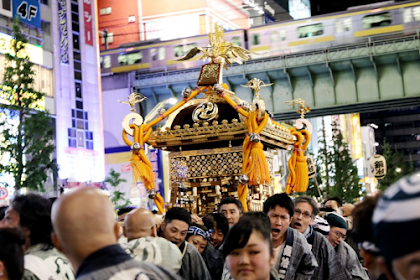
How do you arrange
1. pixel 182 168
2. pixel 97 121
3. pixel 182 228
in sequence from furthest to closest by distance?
pixel 97 121
pixel 182 168
pixel 182 228

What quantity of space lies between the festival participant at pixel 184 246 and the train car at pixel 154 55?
A: 2724cm

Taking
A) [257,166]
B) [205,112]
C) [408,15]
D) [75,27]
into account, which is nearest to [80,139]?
[75,27]

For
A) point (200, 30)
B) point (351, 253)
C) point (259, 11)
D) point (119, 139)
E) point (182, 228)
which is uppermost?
point (259, 11)

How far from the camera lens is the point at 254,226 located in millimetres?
3807

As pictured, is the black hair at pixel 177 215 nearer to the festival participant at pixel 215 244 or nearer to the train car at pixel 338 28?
the festival participant at pixel 215 244

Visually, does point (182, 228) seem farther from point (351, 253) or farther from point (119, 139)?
point (119, 139)

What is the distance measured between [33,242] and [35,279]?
0.39 metres

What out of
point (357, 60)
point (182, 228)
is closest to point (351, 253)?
point (182, 228)

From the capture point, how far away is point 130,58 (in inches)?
1478

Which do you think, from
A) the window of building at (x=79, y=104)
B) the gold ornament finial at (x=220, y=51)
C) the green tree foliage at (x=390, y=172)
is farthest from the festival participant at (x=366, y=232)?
the green tree foliage at (x=390, y=172)

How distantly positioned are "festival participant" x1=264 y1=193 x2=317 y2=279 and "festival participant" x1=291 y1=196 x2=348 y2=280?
0.70 m

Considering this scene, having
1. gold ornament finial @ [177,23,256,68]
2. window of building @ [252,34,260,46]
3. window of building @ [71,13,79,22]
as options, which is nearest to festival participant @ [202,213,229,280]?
gold ornament finial @ [177,23,256,68]

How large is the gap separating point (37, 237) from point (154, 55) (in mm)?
32581

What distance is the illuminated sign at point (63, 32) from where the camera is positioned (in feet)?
107
